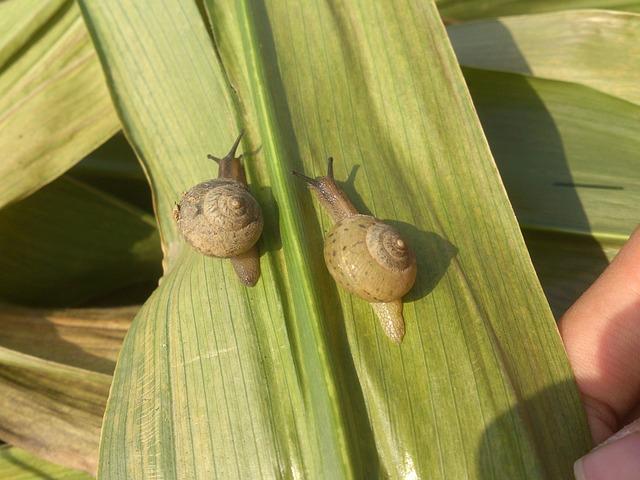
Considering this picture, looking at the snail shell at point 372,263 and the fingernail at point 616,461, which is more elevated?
the snail shell at point 372,263

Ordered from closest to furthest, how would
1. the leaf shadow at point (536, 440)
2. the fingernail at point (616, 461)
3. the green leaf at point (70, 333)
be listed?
the fingernail at point (616, 461), the leaf shadow at point (536, 440), the green leaf at point (70, 333)

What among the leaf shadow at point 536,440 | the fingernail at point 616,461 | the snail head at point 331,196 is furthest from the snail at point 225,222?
the fingernail at point 616,461

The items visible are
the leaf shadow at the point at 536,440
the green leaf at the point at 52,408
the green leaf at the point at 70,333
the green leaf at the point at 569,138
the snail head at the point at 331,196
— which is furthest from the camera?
the green leaf at the point at 70,333

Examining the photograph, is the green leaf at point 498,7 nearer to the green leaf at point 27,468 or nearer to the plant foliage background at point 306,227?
the plant foliage background at point 306,227

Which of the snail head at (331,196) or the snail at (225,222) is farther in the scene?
the snail head at (331,196)

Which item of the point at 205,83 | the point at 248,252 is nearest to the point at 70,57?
the point at 205,83

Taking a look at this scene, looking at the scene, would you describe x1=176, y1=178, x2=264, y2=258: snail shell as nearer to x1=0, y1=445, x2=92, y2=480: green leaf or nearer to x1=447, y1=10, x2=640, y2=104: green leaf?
x1=0, y1=445, x2=92, y2=480: green leaf

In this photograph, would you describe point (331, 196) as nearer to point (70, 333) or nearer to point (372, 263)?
point (372, 263)
